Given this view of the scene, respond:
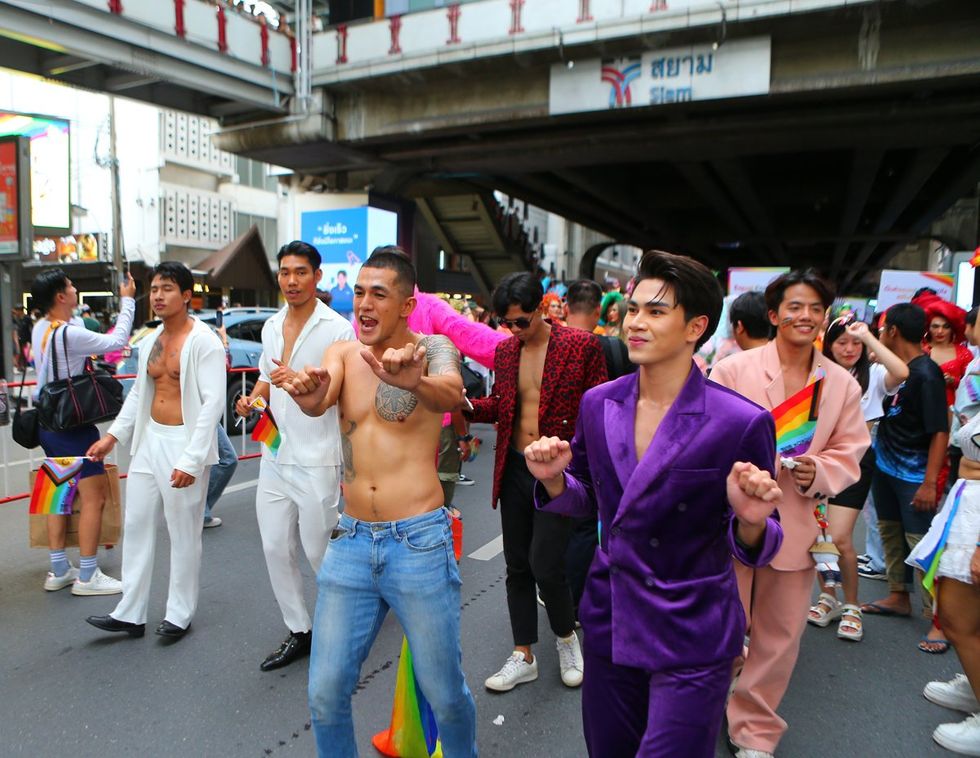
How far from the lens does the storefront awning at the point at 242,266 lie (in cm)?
2675

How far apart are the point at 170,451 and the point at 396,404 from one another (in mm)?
1995

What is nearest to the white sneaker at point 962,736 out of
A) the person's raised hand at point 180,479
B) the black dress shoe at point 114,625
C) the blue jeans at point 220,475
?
the person's raised hand at point 180,479

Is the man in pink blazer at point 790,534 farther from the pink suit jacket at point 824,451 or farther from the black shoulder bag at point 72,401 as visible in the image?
the black shoulder bag at point 72,401

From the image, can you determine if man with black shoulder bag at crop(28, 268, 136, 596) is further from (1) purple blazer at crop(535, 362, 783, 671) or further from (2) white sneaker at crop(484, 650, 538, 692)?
(1) purple blazer at crop(535, 362, 783, 671)

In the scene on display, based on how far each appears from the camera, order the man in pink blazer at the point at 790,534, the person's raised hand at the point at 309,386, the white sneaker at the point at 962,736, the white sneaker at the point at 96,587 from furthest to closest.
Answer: the white sneaker at the point at 96,587, the white sneaker at the point at 962,736, the man in pink blazer at the point at 790,534, the person's raised hand at the point at 309,386

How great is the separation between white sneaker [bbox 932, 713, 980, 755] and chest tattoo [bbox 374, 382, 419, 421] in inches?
107

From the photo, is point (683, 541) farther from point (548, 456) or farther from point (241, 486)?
point (241, 486)

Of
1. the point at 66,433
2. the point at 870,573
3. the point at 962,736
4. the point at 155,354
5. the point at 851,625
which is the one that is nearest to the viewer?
the point at 962,736

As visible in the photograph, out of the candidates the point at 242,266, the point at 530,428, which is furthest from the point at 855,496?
the point at 242,266

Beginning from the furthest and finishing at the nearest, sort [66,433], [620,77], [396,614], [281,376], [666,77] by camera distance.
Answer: [620,77] → [666,77] → [66,433] → [281,376] → [396,614]

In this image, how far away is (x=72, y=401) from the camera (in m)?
4.67

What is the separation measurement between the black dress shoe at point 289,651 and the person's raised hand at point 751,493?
2.60 m

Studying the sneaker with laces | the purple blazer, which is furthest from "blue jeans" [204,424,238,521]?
the sneaker with laces

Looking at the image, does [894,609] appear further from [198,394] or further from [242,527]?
[242,527]
